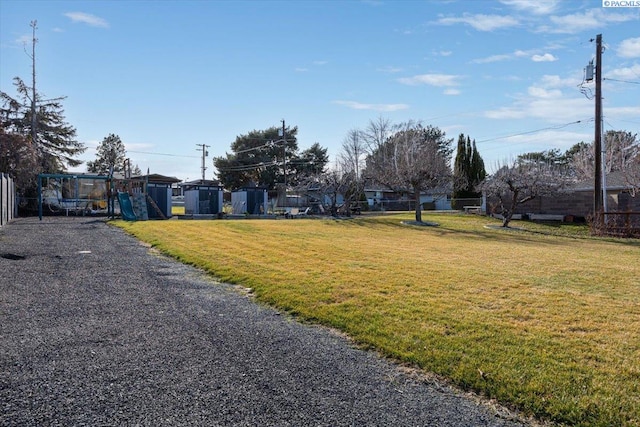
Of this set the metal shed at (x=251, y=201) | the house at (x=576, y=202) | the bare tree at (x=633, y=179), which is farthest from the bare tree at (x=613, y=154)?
the metal shed at (x=251, y=201)

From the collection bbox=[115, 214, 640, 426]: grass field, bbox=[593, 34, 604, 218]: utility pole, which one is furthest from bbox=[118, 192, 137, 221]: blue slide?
bbox=[593, 34, 604, 218]: utility pole

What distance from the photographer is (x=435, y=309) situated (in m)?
5.85

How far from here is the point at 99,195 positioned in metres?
31.6

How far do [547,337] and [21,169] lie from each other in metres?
31.6

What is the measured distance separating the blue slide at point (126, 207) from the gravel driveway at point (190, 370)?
62.4 ft

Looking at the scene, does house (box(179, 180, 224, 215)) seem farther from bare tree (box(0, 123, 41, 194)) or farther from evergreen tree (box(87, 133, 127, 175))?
evergreen tree (box(87, 133, 127, 175))

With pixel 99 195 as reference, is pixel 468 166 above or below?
above

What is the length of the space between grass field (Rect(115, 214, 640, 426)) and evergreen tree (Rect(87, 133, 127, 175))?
61911mm

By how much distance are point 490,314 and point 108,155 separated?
70.3m

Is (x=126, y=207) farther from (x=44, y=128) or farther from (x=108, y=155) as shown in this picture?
(x=108, y=155)

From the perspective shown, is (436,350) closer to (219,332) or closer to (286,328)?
(286,328)

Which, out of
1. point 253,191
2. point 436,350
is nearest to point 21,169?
point 253,191

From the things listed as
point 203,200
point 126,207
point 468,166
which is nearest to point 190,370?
point 126,207

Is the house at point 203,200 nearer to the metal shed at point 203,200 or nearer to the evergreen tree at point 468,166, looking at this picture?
the metal shed at point 203,200
